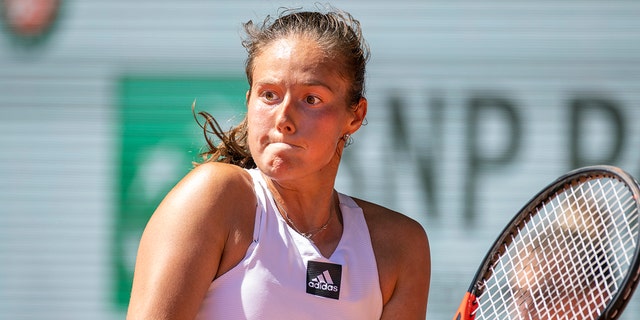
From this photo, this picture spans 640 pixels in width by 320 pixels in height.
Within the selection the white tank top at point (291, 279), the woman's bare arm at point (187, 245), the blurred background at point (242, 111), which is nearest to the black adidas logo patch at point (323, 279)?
the white tank top at point (291, 279)

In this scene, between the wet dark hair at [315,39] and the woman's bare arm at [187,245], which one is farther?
the wet dark hair at [315,39]

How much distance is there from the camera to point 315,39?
88.6 inches

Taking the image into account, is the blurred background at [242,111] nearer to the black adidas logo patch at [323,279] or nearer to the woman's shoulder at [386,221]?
the woman's shoulder at [386,221]

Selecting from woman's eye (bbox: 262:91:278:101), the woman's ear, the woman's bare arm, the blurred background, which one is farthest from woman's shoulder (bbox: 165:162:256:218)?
the blurred background

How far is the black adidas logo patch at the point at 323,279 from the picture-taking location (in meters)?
2.20

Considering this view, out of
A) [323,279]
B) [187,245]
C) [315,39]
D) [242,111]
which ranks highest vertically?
[315,39]

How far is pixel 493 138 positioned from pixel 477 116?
14 centimetres

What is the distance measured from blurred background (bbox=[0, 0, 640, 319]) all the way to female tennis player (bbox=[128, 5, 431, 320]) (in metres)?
2.50

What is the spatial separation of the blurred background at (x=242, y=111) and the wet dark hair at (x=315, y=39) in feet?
8.24

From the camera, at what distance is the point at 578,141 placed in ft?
16.2

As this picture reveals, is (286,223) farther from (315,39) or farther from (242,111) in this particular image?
(242,111)

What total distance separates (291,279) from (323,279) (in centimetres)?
8

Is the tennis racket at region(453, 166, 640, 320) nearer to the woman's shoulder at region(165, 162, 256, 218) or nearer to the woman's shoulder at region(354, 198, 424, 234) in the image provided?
the woman's shoulder at region(354, 198, 424, 234)

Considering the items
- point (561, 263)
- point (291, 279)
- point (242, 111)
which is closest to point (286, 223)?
point (291, 279)
